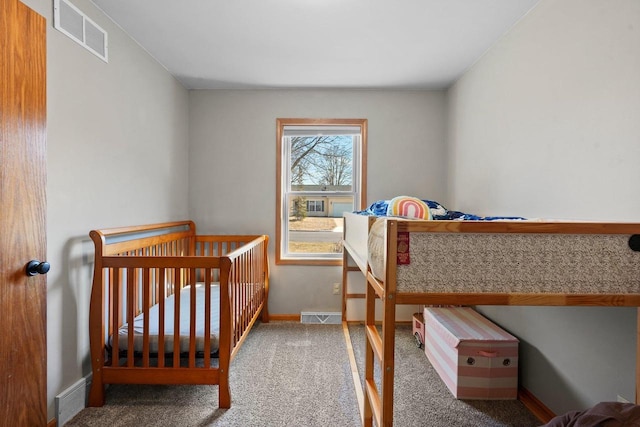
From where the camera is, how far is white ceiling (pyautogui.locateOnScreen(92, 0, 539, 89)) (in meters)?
1.82

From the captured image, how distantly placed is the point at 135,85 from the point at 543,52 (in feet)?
8.17

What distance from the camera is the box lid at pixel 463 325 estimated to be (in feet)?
6.16

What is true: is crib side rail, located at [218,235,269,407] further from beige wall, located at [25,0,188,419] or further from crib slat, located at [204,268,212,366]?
beige wall, located at [25,0,188,419]

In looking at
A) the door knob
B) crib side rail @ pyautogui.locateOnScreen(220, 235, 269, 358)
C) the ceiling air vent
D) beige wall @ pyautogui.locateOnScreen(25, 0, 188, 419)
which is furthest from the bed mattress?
the ceiling air vent

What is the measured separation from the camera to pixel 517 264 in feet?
3.64

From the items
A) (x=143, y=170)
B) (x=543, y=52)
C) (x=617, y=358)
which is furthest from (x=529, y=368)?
(x=143, y=170)

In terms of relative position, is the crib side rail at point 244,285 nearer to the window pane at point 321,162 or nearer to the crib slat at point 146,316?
the crib slat at point 146,316

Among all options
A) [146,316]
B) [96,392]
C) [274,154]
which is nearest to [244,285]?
[146,316]

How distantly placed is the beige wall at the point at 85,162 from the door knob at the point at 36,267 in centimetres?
19

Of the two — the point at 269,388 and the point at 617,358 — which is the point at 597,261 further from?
the point at 269,388

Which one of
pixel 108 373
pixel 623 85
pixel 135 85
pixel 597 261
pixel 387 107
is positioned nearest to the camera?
pixel 597 261

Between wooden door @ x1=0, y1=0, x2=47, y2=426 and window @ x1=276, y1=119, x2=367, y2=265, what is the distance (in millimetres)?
1902

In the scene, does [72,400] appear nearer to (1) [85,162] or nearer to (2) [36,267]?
(2) [36,267]

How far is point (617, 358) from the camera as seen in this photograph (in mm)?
1324
